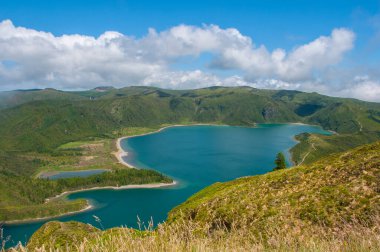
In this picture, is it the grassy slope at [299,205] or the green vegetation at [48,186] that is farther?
the green vegetation at [48,186]

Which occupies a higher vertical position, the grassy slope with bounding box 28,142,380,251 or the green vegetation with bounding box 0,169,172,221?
the grassy slope with bounding box 28,142,380,251

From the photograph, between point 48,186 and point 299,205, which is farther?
point 48,186

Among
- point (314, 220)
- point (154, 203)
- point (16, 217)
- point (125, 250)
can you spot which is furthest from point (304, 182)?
point (16, 217)

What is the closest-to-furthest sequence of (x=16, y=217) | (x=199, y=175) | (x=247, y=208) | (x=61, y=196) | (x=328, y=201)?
(x=328, y=201), (x=247, y=208), (x=16, y=217), (x=61, y=196), (x=199, y=175)

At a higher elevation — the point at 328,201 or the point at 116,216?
the point at 328,201

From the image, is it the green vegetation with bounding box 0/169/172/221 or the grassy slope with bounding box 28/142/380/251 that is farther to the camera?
the green vegetation with bounding box 0/169/172/221

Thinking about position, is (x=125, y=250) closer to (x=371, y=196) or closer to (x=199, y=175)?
(x=371, y=196)

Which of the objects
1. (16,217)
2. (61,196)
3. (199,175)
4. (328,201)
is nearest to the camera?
Result: (328,201)

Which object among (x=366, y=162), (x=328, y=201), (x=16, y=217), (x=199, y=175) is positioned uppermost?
(x=366, y=162)

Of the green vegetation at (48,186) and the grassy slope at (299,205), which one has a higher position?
the grassy slope at (299,205)

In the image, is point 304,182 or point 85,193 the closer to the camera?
point 304,182

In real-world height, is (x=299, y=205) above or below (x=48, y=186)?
above
